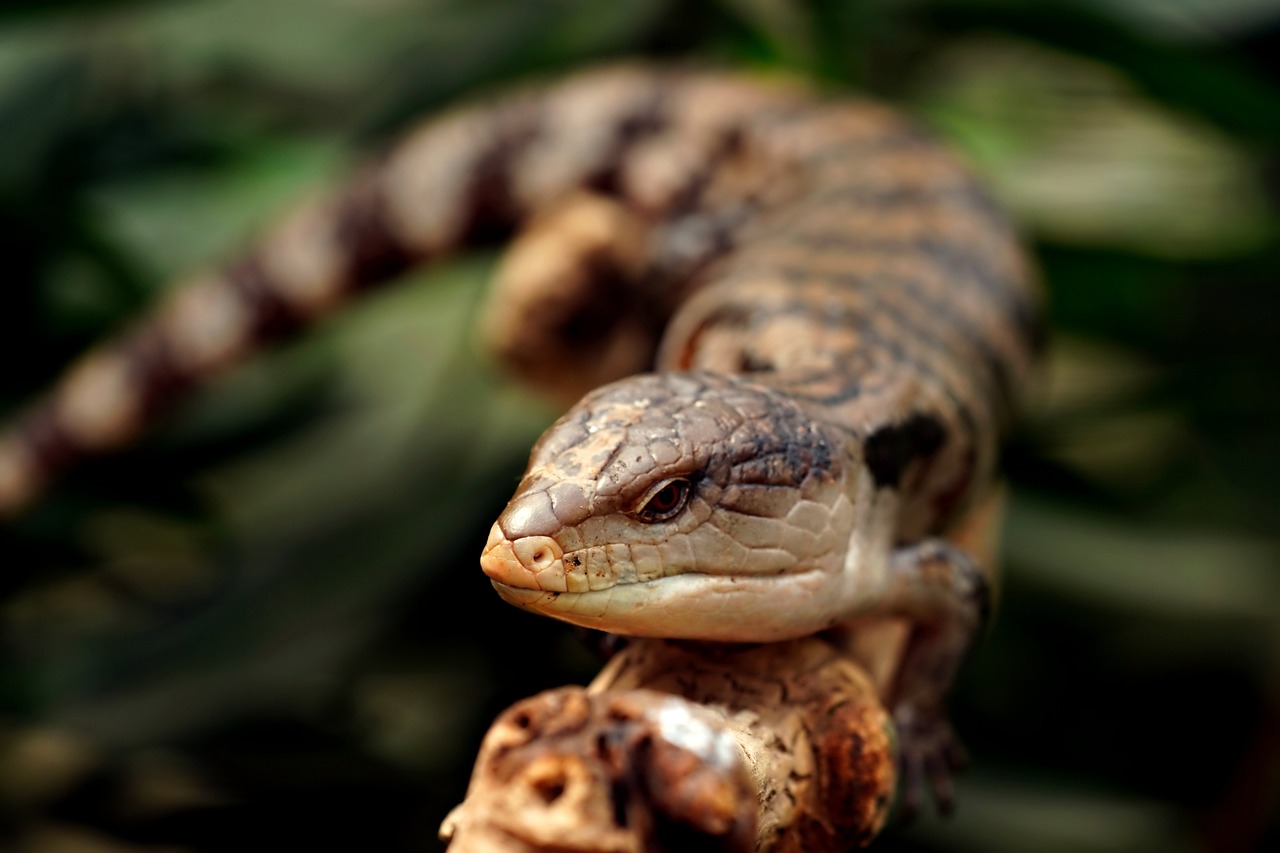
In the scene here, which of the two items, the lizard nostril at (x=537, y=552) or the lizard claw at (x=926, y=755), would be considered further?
the lizard claw at (x=926, y=755)

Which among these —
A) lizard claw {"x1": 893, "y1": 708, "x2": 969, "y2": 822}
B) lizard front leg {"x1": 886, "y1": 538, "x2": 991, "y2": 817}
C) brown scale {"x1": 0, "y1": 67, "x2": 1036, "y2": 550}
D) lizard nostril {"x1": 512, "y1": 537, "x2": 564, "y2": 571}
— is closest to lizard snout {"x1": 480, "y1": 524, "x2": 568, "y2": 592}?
lizard nostril {"x1": 512, "y1": 537, "x2": 564, "y2": 571}

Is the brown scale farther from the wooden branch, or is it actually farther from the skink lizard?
the wooden branch

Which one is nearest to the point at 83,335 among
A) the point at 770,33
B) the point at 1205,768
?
the point at 770,33

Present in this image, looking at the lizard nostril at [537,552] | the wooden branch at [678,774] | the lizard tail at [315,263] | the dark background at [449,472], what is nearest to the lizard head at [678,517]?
the lizard nostril at [537,552]

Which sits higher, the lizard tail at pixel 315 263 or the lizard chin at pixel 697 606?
the lizard chin at pixel 697 606

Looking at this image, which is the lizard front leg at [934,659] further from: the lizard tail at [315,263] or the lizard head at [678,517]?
the lizard tail at [315,263]

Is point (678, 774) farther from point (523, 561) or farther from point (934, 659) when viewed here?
point (934, 659)

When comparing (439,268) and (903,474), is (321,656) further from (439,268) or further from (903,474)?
(903,474)
